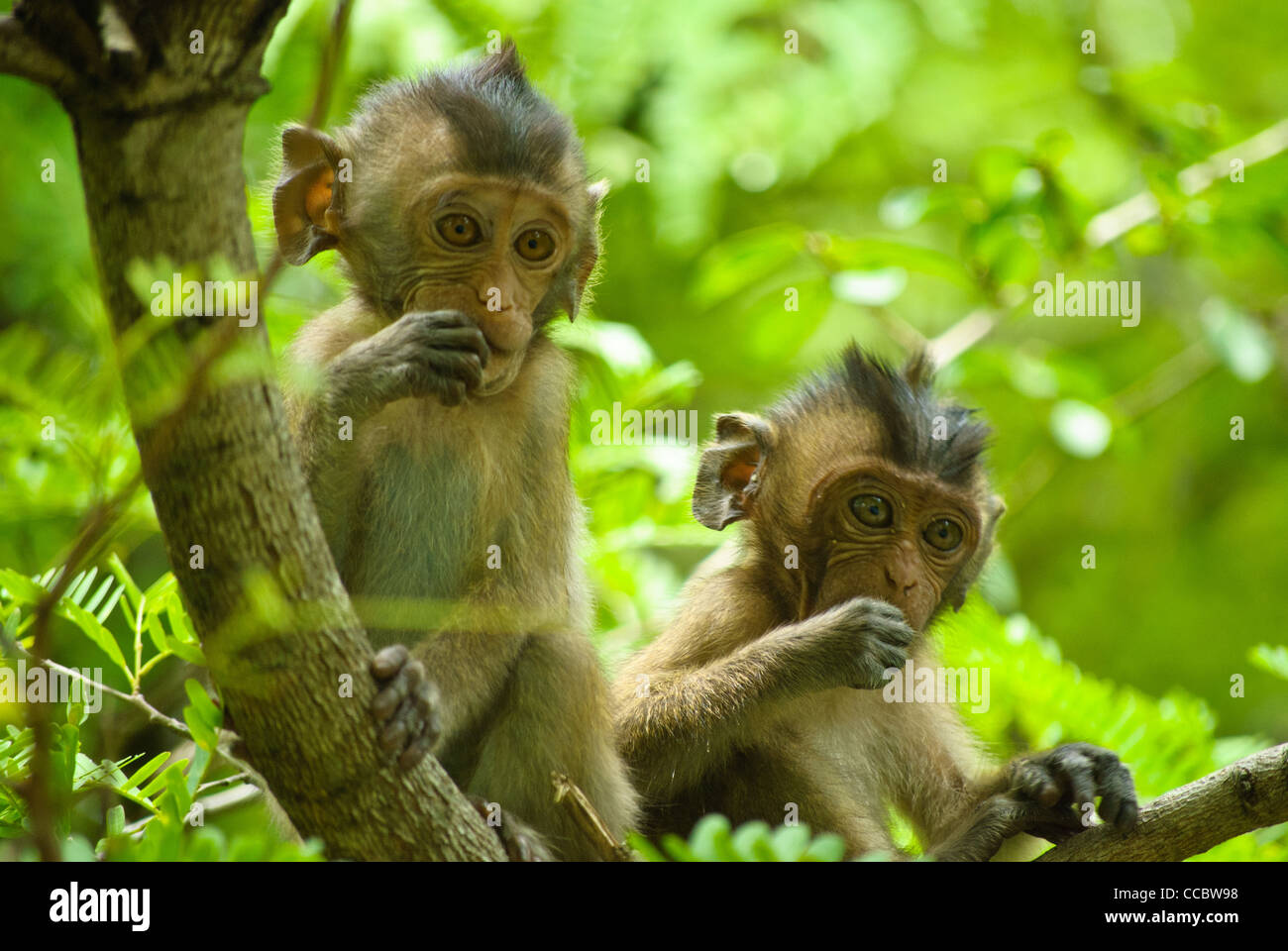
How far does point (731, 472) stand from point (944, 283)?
5419mm

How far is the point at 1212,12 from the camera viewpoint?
34.2 ft

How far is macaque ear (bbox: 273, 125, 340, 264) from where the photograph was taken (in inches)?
193

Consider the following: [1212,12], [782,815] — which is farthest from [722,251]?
[1212,12]

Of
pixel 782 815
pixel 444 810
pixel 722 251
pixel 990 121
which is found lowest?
pixel 782 815

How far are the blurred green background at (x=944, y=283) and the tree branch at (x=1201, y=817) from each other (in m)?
0.67

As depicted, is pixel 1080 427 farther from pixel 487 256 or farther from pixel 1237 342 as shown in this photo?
pixel 487 256

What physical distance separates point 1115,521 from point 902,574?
6795mm

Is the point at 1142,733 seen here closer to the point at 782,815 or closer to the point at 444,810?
the point at 782,815

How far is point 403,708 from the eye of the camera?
3416 mm

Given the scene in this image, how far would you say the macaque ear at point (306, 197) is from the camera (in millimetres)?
4895

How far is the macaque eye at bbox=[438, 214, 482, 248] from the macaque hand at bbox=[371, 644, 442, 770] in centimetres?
170

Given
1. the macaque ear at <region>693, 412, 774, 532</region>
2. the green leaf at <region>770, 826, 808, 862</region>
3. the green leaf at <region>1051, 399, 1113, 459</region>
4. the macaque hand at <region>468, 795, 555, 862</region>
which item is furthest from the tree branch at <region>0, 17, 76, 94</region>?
the green leaf at <region>1051, 399, 1113, 459</region>

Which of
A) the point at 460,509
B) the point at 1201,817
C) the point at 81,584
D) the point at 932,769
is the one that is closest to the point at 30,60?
the point at 81,584

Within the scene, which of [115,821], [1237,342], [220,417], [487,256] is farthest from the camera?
[1237,342]
